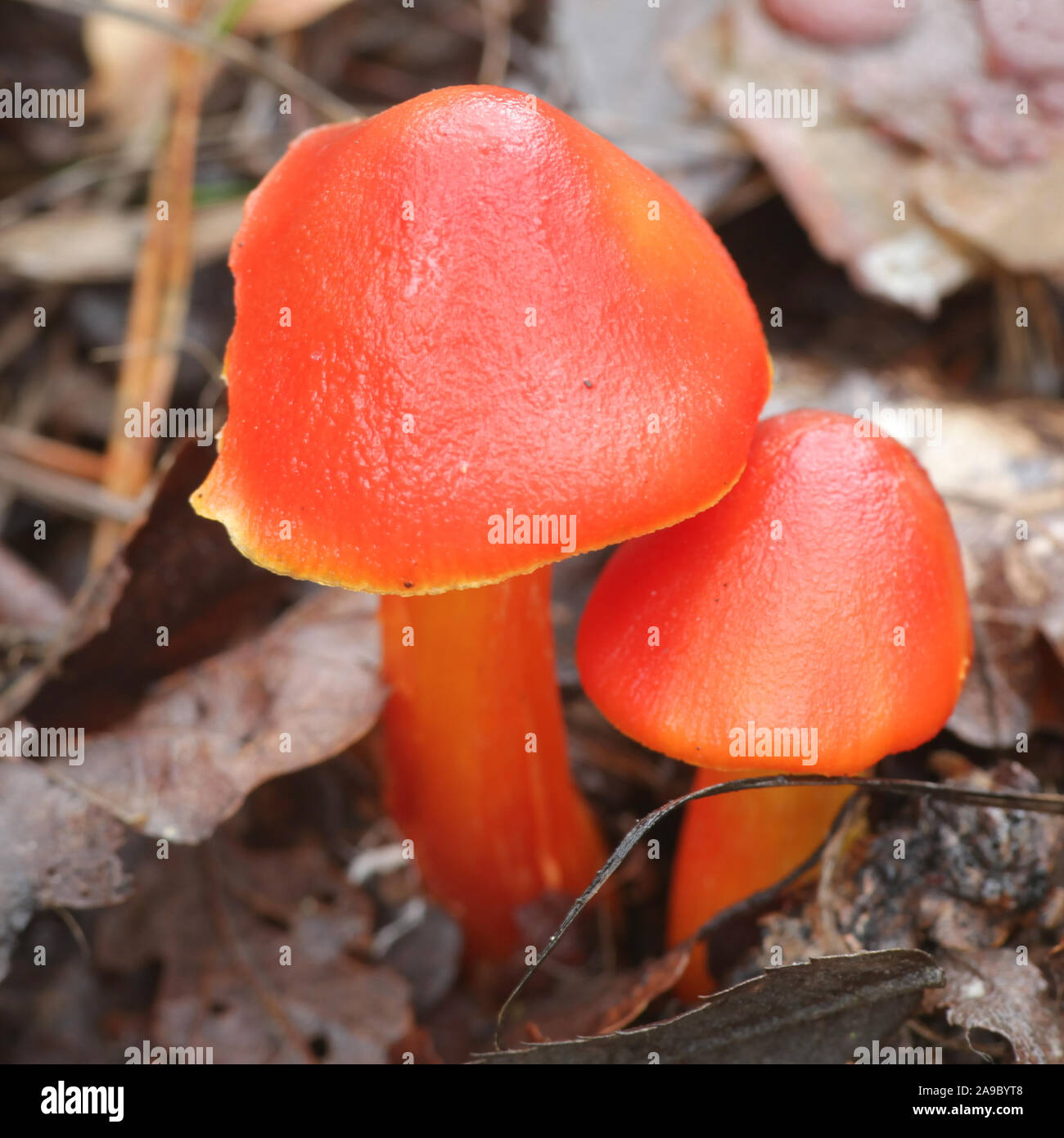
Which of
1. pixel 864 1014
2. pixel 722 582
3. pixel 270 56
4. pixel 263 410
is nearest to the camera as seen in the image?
pixel 263 410

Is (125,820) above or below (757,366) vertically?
below

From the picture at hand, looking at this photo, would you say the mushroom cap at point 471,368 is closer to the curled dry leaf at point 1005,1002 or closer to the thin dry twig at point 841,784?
the thin dry twig at point 841,784

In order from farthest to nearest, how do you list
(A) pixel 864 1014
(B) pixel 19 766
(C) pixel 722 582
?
(B) pixel 19 766
(A) pixel 864 1014
(C) pixel 722 582

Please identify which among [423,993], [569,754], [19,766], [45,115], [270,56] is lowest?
[423,993]

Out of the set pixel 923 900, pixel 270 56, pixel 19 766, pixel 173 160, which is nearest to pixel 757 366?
pixel 923 900

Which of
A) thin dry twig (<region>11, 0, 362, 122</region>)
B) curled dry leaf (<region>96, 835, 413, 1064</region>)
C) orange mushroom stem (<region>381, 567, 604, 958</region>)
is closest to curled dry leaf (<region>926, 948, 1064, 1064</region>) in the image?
orange mushroom stem (<region>381, 567, 604, 958</region>)

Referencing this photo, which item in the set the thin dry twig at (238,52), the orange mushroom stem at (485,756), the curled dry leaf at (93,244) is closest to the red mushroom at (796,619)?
the orange mushroom stem at (485,756)

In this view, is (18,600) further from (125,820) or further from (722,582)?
(722,582)

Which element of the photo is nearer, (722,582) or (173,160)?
(722,582)
